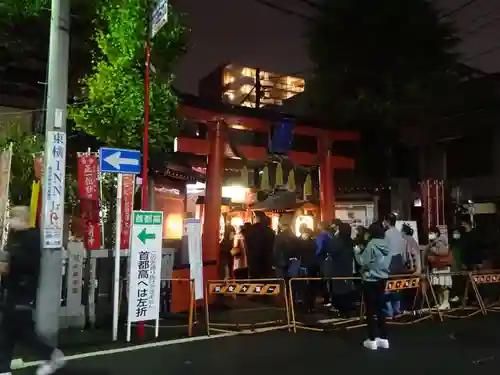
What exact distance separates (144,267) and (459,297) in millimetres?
8535

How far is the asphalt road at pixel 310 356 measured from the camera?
7.32 m

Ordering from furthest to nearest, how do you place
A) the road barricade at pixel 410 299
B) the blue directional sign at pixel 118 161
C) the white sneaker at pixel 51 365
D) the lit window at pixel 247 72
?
the lit window at pixel 247 72, the road barricade at pixel 410 299, the blue directional sign at pixel 118 161, the white sneaker at pixel 51 365

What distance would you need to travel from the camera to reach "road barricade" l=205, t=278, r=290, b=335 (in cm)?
952

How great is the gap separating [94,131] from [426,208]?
391 inches

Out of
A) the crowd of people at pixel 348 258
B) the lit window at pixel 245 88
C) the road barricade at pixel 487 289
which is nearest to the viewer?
the crowd of people at pixel 348 258

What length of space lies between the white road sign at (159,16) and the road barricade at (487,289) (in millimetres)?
8209

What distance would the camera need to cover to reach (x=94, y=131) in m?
11.9

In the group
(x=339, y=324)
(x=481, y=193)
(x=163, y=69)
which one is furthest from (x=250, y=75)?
(x=339, y=324)

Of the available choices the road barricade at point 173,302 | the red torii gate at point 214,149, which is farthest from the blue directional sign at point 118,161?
the red torii gate at point 214,149

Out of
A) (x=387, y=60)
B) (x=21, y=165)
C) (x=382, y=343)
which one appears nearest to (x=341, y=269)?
(x=382, y=343)

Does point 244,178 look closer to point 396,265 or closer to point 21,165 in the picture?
point 21,165

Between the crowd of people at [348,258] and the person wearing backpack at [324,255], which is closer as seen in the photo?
the crowd of people at [348,258]

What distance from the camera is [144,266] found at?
8.97 metres

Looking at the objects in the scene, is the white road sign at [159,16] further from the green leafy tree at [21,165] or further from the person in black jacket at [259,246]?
the person in black jacket at [259,246]
